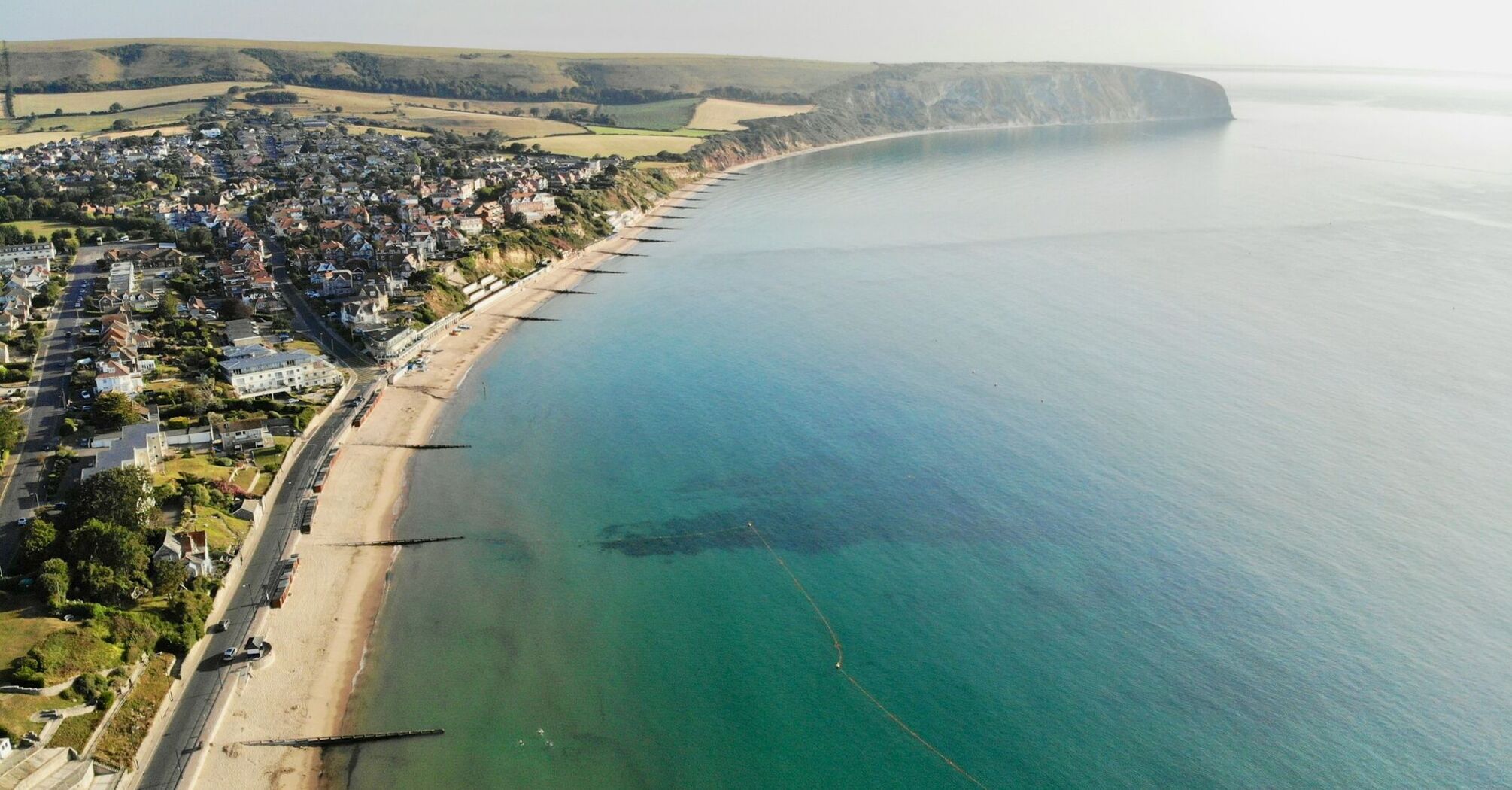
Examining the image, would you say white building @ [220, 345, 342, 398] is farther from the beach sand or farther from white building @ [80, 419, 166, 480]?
white building @ [80, 419, 166, 480]

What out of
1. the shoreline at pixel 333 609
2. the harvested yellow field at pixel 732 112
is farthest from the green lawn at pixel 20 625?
the harvested yellow field at pixel 732 112

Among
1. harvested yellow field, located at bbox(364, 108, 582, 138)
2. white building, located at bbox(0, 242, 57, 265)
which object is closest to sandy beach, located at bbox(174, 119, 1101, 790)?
white building, located at bbox(0, 242, 57, 265)

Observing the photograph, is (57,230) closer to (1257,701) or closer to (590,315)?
(590,315)

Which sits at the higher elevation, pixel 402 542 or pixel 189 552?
pixel 189 552

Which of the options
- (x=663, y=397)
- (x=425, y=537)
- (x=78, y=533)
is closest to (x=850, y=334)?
(x=663, y=397)

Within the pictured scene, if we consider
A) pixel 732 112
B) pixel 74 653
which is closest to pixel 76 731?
pixel 74 653

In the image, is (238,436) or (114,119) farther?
(114,119)

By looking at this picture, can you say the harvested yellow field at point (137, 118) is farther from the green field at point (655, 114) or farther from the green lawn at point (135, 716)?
the green lawn at point (135, 716)

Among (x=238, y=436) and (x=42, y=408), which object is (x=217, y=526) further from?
(x=42, y=408)
